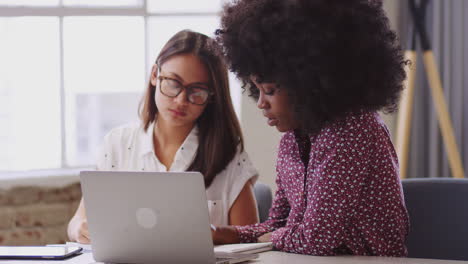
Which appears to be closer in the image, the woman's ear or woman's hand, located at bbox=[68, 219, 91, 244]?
woman's hand, located at bbox=[68, 219, 91, 244]

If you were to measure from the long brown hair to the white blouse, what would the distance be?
0.03m

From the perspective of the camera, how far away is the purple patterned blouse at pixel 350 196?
5.94 ft

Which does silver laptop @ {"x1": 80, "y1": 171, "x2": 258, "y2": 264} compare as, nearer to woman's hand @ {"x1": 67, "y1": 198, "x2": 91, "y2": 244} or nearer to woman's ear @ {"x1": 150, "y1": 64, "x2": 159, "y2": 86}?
woman's hand @ {"x1": 67, "y1": 198, "x2": 91, "y2": 244}

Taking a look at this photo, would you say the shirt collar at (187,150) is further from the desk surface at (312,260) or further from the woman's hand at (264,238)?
the desk surface at (312,260)

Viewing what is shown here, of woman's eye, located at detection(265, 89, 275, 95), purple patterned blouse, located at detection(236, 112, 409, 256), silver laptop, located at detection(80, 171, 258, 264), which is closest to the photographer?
silver laptop, located at detection(80, 171, 258, 264)

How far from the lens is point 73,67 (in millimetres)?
3643

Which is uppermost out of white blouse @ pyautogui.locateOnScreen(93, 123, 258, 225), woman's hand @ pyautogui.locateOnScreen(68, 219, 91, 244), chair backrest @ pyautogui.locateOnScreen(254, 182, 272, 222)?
white blouse @ pyautogui.locateOnScreen(93, 123, 258, 225)

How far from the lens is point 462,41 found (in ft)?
12.7

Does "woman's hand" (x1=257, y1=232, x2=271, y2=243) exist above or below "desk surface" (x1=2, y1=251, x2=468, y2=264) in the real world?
above

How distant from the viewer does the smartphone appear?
6.14ft

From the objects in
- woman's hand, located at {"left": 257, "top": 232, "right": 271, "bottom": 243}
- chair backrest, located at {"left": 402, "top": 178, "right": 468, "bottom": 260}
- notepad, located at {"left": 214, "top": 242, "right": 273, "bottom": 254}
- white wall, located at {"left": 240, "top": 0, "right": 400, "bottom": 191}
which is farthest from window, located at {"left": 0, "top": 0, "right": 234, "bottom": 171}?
notepad, located at {"left": 214, "top": 242, "right": 273, "bottom": 254}

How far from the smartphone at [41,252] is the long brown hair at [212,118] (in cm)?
57

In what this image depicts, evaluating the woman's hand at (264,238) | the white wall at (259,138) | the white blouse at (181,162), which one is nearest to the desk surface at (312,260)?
the woman's hand at (264,238)

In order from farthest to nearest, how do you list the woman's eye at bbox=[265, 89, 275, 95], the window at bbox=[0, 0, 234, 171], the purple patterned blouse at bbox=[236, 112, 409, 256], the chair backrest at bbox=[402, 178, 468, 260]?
the window at bbox=[0, 0, 234, 171], the chair backrest at bbox=[402, 178, 468, 260], the woman's eye at bbox=[265, 89, 275, 95], the purple patterned blouse at bbox=[236, 112, 409, 256]
